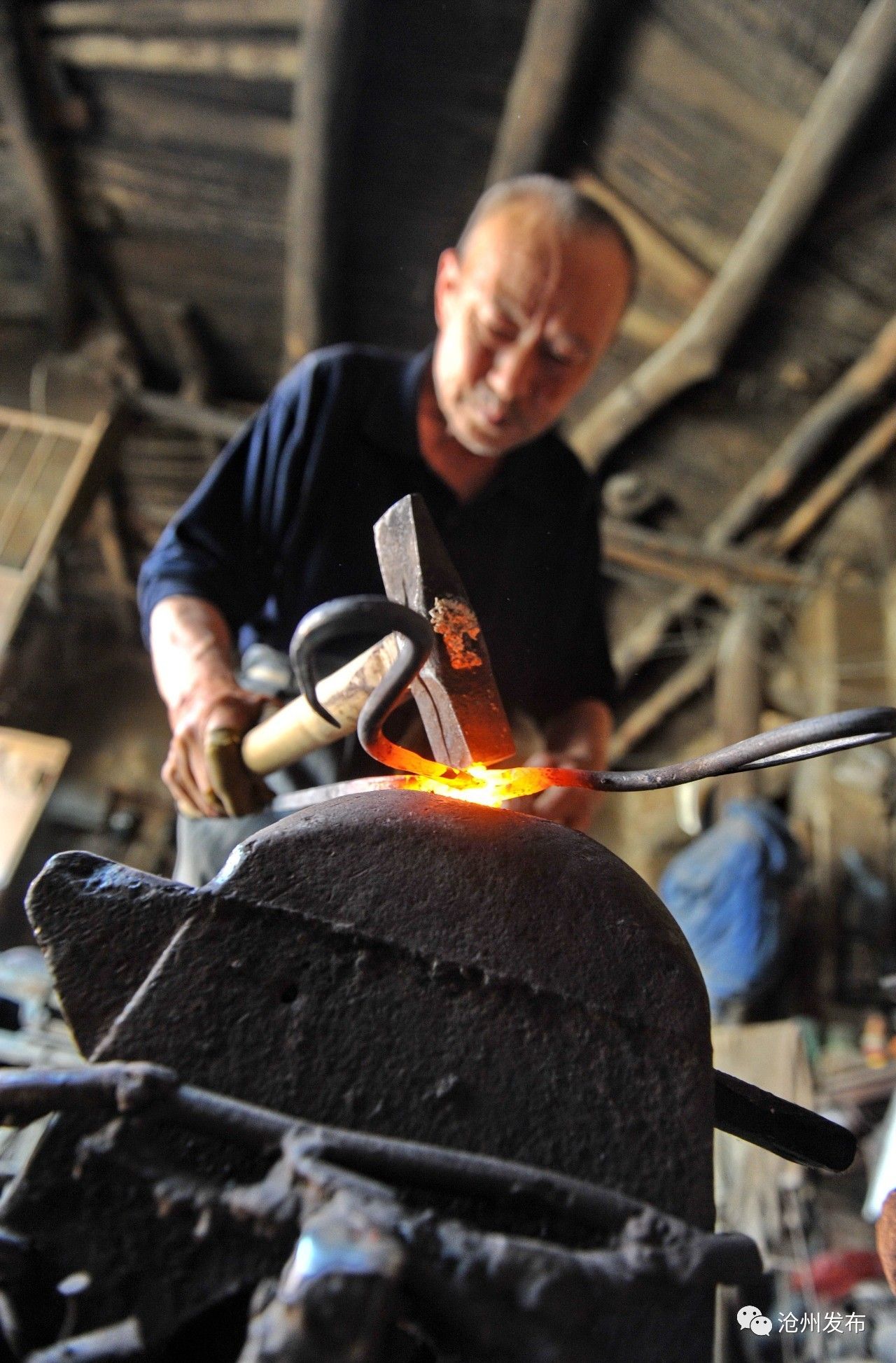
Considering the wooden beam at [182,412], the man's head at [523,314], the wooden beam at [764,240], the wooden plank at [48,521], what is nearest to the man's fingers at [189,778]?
the man's head at [523,314]

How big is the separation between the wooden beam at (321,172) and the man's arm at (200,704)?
219 centimetres

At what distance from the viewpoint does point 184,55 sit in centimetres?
280

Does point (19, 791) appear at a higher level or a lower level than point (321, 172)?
lower

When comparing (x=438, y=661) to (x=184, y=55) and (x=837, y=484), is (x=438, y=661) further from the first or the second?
(x=837, y=484)

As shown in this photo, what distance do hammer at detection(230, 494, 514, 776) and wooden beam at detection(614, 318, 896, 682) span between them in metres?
2.43

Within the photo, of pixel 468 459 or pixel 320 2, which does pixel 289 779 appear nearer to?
pixel 468 459

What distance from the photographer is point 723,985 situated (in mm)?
3047

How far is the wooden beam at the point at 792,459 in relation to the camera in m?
3.28

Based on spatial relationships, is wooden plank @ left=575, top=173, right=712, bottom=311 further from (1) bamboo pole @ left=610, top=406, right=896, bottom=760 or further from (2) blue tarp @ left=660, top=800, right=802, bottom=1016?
(2) blue tarp @ left=660, top=800, right=802, bottom=1016

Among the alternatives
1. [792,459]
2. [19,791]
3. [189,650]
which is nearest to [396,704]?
[189,650]

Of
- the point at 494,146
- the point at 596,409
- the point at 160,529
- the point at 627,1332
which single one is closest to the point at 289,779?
the point at 627,1332

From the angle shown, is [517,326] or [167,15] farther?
[167,15]

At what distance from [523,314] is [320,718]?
894 millimetres

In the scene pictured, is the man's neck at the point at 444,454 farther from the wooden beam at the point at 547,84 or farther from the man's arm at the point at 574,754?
the wooden beam at the point at 547,84
